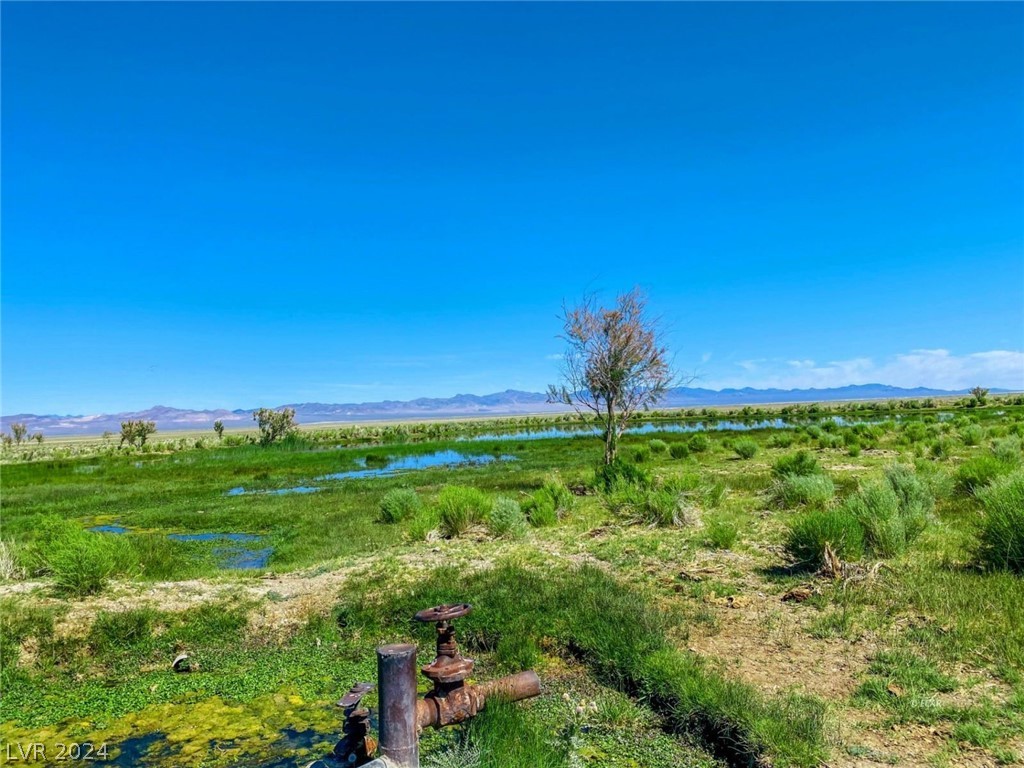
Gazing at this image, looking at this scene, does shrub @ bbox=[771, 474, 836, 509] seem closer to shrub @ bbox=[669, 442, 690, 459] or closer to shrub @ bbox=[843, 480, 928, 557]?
shrub @ bbox=[843, 480, 928, 557]

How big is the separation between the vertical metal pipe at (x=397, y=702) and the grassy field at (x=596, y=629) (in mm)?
785

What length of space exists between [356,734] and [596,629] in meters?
3.54

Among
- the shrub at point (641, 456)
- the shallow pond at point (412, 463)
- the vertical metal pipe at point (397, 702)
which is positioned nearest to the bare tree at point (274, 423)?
the shallow pond at point (412, 463)

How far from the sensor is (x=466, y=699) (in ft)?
12.3

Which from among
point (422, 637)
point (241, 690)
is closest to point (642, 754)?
point (422, 637)

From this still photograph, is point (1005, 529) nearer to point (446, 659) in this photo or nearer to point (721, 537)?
point (721, 537)

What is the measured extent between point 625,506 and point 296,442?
48333 mm

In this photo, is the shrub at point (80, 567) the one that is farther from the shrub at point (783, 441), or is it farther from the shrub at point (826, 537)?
the shrub at point (783, 441)

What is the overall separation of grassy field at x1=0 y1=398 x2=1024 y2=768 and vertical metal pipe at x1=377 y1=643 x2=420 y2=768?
0.78 metres

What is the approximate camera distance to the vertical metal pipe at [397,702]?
10.6 ft

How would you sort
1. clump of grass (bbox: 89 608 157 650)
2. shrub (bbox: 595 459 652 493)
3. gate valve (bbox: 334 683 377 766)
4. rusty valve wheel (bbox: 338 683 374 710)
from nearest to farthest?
rusty valve wheel (bbox: 338 683 374 710), gate valve (bbox: 334 683 377 766), clump of grass (bbox: 89 608 157 650), shrub (bbox: 595 459 652 493)

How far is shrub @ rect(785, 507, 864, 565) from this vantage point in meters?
7.87

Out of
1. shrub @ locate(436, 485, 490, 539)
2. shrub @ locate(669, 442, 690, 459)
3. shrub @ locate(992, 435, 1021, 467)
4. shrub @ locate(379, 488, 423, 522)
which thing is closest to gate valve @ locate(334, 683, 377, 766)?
shrub @ locate(436, 485, 490, 539)

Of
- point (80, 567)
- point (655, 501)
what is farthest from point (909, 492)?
point (80, 567)
